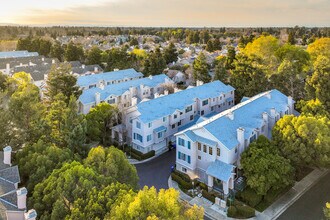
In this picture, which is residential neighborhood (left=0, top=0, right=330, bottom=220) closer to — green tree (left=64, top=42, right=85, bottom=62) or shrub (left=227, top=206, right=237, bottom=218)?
shrub (left=227, top=206, right=237, bottom=218)

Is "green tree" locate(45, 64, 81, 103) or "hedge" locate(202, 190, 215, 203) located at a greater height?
"green tree" locate(45, 64, 81, 103)

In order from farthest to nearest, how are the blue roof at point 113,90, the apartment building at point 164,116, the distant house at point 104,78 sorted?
the distant house at point 104,78 < the blue roof at point 113,90 < the apartment building at point 164,116

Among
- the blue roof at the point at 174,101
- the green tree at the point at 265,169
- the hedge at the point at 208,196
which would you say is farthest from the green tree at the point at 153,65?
the green tree at the point at 265,169

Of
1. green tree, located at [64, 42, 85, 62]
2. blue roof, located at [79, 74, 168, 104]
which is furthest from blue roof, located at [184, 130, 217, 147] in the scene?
green tree, located at [64, 42, 85, 62]

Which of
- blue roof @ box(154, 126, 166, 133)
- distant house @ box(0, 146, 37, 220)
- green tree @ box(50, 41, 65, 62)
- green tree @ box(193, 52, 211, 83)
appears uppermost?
green tree @ box(50, 41, 65, 62)

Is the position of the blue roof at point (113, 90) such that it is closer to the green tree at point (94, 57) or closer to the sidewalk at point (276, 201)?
the sidewalk at point (276, 201)

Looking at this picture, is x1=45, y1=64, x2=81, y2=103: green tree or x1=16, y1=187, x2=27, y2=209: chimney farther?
x1=45, y1=64, x2=81, y2=103: green tree
